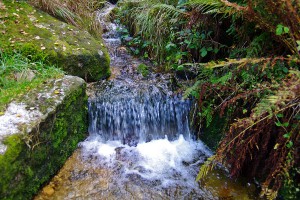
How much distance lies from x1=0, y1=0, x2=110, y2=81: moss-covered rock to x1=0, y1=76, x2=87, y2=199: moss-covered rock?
70cm

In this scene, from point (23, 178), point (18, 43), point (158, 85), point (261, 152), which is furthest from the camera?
point (158, 85)

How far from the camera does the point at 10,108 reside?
2.64 m

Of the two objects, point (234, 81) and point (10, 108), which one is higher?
point (234, 81)

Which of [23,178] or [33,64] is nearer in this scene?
A: [23,178]

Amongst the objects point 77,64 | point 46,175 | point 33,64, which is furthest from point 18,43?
point 46,175

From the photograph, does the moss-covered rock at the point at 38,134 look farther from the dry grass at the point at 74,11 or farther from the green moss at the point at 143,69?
the dry grass at the point at 74,11

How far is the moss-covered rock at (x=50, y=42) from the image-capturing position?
3840 millimetres

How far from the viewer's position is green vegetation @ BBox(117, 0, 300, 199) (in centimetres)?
226

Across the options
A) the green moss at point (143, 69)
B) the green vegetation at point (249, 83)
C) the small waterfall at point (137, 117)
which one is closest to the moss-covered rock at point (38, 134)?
the small waterfall at point (137, 117)

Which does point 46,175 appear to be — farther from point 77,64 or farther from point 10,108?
point 77,64

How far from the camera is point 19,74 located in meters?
3.37

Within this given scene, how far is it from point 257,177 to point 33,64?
309 centimetres

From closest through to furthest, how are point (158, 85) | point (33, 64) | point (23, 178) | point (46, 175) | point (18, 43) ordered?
point (23, 178)
point (46, 175)
point (33, 64)
point (18, 43)
point (158, 85)

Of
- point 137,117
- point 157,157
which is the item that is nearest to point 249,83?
point 157,157
